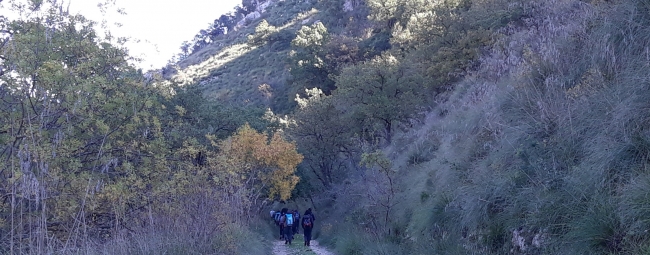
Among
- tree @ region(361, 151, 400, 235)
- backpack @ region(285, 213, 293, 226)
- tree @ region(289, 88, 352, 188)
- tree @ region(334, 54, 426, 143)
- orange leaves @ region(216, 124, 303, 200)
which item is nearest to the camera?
tree @ region(361, 151, 400, 235)

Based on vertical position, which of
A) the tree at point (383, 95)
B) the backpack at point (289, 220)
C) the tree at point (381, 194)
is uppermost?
the tree at point (383, 95)

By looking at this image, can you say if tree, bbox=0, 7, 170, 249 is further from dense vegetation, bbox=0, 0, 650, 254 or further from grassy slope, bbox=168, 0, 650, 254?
grassy slope, bbox=168, 0, 650, 254

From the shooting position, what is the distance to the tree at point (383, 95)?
2394cm

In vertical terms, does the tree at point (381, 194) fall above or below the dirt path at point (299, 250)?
above

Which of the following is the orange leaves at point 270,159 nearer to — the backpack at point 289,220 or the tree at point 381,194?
the backpack at point 289,220

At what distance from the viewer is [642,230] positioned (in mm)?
5117

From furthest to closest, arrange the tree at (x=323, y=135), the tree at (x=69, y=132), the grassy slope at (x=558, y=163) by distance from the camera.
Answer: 1. the tree at (x=323, y=135)
2. the tree at (x=69, y=132)
3. the grassy slope at (x=558, y=163)

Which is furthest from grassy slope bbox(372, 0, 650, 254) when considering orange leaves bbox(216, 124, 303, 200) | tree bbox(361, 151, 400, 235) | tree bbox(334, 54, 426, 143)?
orange leaves bbox(216, 124, 303, 200)

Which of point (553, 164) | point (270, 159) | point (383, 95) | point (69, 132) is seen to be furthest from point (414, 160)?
point (69, 132)

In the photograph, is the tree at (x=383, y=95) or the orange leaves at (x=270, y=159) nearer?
the orange leaves at (x=270, y=159)

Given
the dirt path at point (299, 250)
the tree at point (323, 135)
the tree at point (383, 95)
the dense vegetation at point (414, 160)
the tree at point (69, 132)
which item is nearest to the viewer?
the dense vegetation at point (414, 160)

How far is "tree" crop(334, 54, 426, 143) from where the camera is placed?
2394 centimetres

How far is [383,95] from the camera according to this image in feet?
79.0

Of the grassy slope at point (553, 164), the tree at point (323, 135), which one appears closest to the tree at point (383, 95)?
the tree at point (323, 135)
